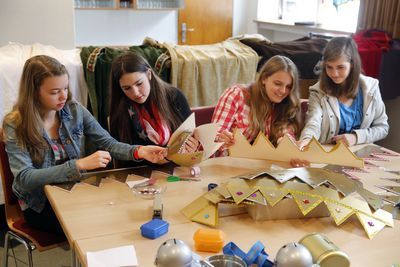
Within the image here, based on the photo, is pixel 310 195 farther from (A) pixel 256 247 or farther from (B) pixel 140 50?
(B) pixel 140 50

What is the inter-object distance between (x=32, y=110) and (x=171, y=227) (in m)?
0.77

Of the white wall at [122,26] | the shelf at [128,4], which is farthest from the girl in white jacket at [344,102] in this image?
the white wall at [122,26]

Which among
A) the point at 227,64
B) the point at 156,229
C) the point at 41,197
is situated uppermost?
the point at 227,64

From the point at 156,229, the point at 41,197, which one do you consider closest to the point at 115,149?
the point at 41,197

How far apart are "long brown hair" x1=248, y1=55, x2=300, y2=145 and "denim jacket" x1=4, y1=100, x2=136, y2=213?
61cm

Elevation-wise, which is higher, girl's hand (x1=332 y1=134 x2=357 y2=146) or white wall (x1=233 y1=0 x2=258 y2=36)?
white wall (x1=233 y1=0 x2=258 y2=36)

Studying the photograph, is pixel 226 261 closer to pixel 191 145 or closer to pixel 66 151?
pixel 191 145

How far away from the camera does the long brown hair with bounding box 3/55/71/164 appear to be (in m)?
1.71

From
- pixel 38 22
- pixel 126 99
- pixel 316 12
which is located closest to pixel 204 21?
pixel 316 12

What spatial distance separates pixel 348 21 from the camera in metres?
4.31

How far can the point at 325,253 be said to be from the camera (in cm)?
104

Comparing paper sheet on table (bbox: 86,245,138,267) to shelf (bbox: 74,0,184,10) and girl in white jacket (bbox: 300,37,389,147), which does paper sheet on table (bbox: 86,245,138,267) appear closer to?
girl in white jacket (bbox: 300,37,389,147)

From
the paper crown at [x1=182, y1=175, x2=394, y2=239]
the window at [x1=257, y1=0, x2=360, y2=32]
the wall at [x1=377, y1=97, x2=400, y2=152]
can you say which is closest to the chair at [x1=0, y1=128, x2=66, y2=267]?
the paper crown at [x1=182, y1=175, x2=394, y2=239]

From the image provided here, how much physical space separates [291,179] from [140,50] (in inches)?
66.3
